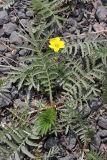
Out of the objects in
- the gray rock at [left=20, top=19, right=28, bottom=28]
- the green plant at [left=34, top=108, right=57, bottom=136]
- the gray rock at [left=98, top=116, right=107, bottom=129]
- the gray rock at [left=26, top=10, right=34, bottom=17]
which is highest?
the gray rock at [left=26, top=10, right=34, bottom=17]

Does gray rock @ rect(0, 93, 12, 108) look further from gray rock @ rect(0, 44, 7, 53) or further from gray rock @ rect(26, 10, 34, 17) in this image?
gray rock @ rect(26, 10, 34, 17)

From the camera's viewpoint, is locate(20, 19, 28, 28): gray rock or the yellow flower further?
locate(20, 19, 28, 28): gray rock

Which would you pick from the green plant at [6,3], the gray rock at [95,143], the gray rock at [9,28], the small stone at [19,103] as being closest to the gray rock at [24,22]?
the gray rock at [9,28]

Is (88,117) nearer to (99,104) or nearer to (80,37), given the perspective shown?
(99,104)

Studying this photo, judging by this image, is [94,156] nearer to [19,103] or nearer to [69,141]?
[69,141]

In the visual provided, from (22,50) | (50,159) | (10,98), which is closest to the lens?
(50,159)

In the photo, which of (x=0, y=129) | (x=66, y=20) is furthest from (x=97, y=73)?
(x=0, y=129)

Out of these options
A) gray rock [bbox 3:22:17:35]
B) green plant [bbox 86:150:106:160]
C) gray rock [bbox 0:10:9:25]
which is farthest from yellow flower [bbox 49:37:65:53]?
green plant [bbox 86:150:106:160]

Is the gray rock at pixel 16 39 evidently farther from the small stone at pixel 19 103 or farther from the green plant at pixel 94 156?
the green plant at pixel 94 156
